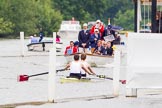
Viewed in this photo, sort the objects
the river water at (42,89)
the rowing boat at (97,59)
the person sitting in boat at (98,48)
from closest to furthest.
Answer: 1. the river water at (42,89)
2. the rowing boat at (97,59)
3. the person sitting in boat at (98,48)

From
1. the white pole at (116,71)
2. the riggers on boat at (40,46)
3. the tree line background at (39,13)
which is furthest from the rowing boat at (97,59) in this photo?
the tree line background at (39,13)

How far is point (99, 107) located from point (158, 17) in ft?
40.4

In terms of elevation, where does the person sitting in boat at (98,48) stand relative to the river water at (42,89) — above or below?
above

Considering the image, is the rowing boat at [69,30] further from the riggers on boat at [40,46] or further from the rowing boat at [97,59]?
the rowing boat at [97,59]

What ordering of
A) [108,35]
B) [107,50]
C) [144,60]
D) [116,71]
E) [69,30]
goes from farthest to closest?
[69,30] < [108,35] < [107,50] < [116,71] < [144,60]

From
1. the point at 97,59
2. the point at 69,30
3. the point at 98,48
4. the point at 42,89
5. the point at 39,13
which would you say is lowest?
the point at 42,89

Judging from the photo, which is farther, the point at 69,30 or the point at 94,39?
the point at 69,30

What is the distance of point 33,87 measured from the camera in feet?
75.4

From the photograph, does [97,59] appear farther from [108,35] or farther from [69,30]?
[69,30]

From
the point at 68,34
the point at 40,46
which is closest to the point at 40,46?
the point at 40,46

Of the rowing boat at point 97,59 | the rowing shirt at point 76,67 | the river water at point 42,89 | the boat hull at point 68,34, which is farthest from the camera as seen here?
the boat hull at point 68,34

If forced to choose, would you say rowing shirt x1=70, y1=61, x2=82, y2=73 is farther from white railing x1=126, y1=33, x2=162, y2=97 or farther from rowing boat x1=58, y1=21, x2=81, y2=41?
rowing boat x1=58, y1=21, x2=81, y2=41

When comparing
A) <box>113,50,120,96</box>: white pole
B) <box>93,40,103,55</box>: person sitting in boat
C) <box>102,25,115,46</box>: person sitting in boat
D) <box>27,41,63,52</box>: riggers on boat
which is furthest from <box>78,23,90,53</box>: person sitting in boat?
<box>113,50,120,96</box>: white pole

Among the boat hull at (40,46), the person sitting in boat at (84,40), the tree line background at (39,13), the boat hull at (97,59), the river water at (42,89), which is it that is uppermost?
Result: the tree line background at (39,13)
